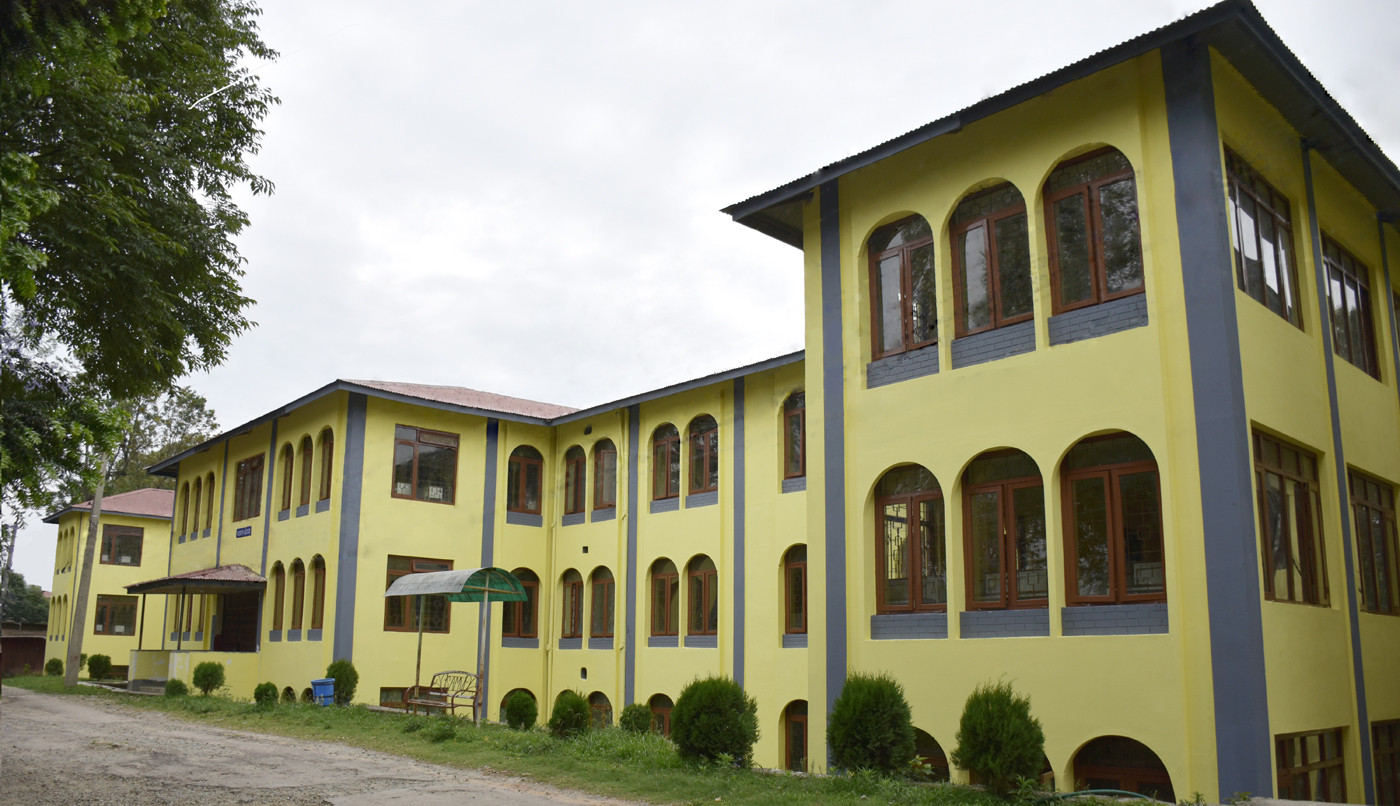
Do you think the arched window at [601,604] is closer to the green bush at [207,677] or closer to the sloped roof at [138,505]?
the green bush at [207,677]

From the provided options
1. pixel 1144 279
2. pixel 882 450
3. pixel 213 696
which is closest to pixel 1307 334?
pixel 1144 279

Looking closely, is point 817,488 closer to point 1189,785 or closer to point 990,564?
point 990,564

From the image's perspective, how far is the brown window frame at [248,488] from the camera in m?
29.1

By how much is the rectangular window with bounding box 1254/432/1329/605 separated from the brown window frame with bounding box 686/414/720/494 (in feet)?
40.7

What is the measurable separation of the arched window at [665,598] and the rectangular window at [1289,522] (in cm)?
1353

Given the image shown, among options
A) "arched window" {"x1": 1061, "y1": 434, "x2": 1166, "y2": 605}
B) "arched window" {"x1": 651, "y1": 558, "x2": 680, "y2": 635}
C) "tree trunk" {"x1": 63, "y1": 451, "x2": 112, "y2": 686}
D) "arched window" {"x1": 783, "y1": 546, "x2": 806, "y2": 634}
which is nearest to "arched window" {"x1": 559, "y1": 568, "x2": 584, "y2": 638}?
"arched window" {"x1": 651, "y1": 558, "x2": 680, "y2": 635}

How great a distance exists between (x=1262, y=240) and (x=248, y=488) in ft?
A: 83.8

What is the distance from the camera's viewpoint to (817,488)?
45.5 ft

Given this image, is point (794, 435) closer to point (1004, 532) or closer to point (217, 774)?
point (1004, 532)

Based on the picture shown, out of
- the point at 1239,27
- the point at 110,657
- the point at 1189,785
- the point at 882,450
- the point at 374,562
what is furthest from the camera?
the point at 110,657

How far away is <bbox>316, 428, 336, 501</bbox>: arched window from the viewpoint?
25469 millimetres

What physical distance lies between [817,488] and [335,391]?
14797 mm

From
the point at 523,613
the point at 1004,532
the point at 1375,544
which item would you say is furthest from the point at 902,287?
the point at 523,613

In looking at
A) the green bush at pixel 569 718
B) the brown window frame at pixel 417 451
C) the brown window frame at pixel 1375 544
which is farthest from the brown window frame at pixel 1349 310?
the brown window frame at pixel 417 451
